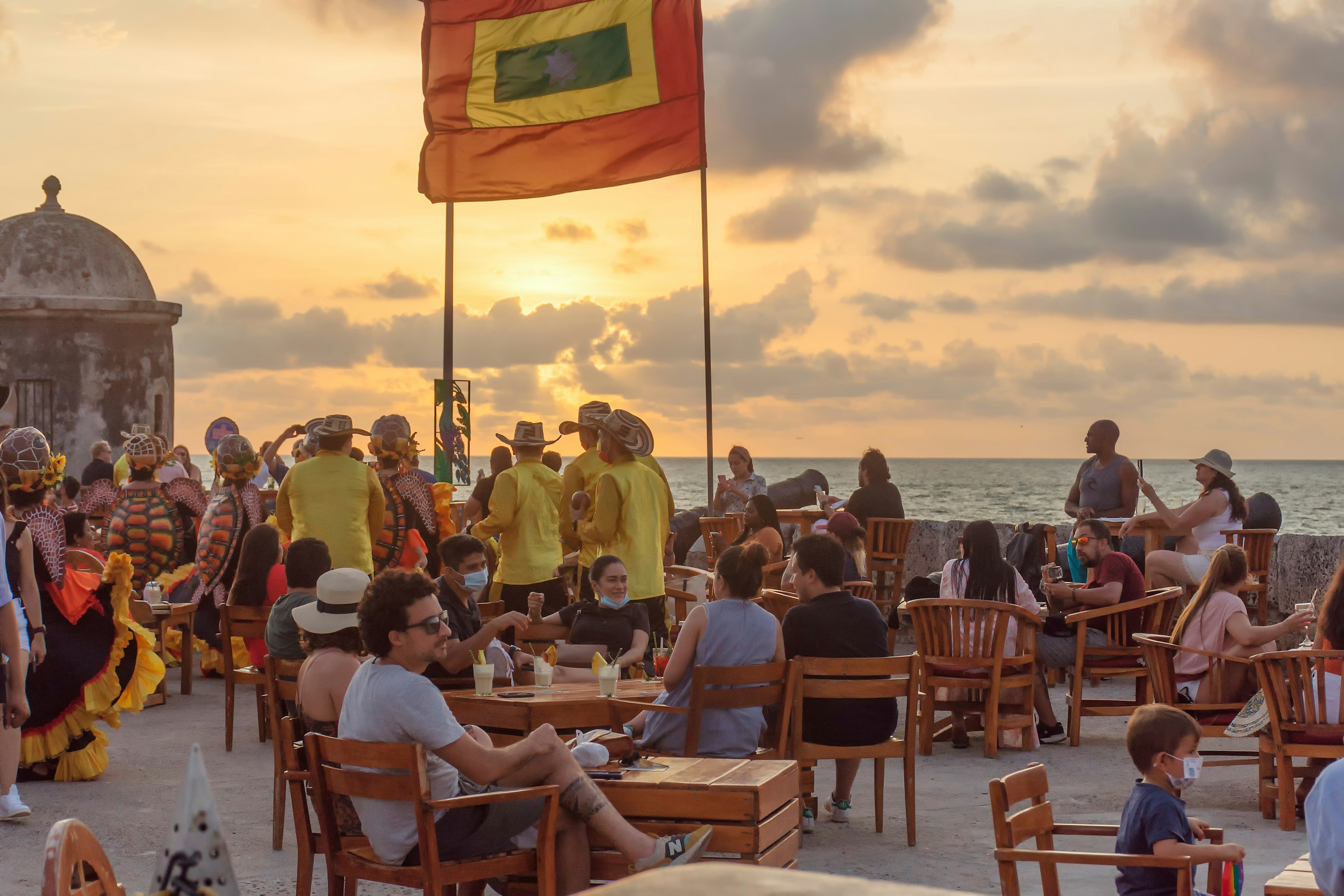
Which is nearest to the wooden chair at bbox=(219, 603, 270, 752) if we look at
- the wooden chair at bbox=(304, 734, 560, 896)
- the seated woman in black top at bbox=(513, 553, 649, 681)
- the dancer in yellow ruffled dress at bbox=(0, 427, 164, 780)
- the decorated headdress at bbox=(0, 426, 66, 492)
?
the dancer in yellow ruffled dress at bbox=(0, 427, 164, 780)

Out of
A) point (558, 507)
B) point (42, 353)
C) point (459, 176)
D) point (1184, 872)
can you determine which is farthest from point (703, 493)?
point (1184, 872)

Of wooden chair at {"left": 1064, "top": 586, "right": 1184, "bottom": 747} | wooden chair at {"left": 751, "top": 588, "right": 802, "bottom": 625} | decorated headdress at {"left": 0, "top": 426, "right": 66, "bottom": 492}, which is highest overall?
decorated headdress at {"left": 0, "top": 426, "right": 66, "bottom": 492}

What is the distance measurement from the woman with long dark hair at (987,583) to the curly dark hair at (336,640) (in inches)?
157

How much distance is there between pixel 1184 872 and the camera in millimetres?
3725

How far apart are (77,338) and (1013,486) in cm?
8305

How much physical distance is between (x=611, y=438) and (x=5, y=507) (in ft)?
10.5

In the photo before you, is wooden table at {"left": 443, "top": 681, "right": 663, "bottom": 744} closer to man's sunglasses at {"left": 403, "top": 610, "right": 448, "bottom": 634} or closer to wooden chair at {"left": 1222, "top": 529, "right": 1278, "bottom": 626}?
man's sunglasses at {"left": 403, "top": 610, "right": 448, "bottom": 634}

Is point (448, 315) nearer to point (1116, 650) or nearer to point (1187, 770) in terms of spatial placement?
point (1116, 650)

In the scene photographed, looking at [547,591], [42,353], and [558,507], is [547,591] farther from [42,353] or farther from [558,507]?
[42,353]

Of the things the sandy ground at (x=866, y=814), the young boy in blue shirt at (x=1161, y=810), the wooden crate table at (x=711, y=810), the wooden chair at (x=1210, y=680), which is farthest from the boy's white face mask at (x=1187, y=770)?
the wooden chair at (x=1210, y=680)

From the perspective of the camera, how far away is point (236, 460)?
10.1 m

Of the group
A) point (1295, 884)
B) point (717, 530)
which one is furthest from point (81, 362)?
point (1295, 884)

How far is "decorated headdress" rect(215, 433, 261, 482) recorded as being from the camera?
10.1 m

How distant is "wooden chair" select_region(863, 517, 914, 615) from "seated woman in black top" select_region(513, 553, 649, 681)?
559 cm
